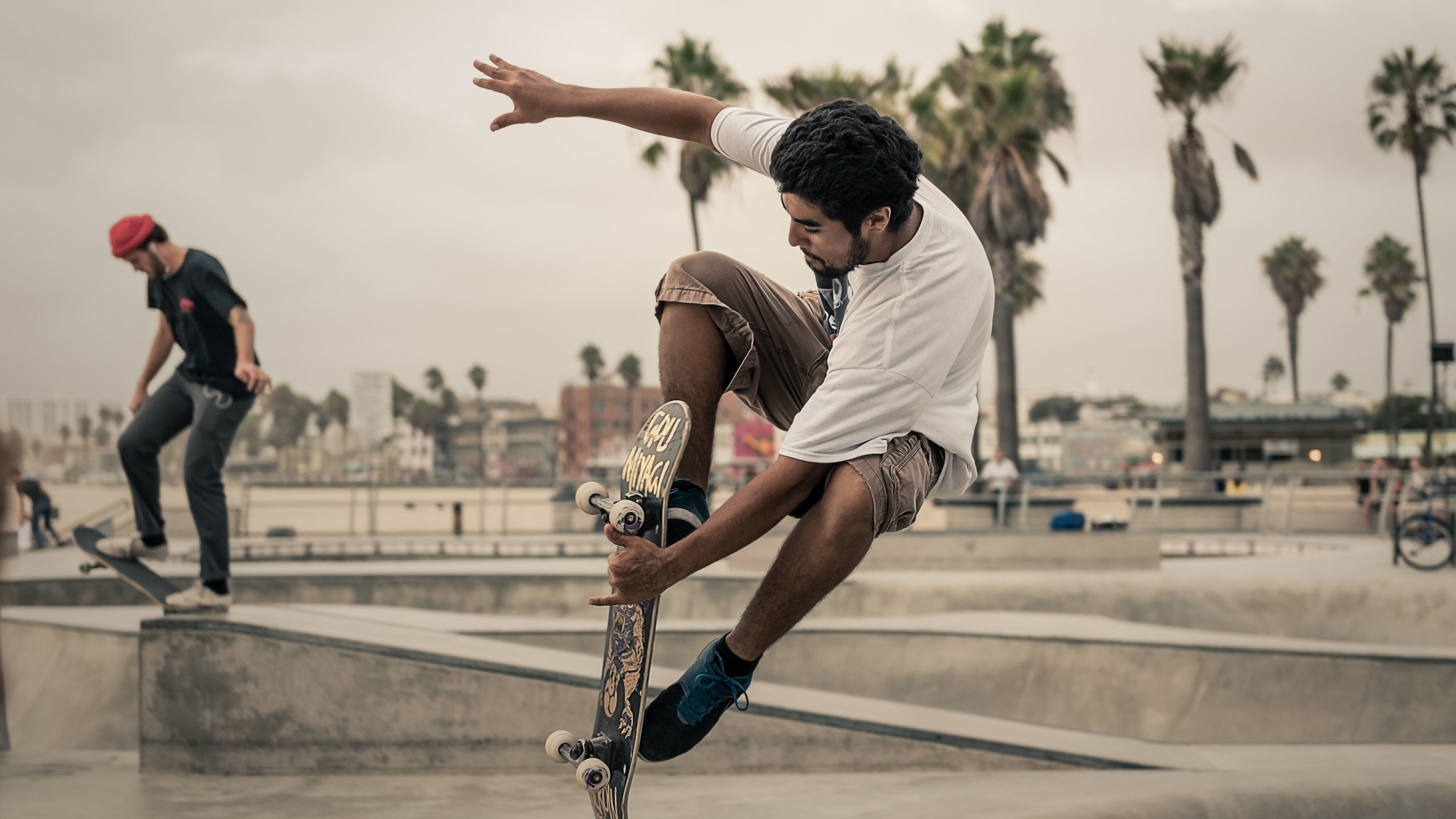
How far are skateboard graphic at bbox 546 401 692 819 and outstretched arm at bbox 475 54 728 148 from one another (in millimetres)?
868

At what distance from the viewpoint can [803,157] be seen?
87.3 inches

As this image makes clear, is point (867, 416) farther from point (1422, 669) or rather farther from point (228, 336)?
point (1422, 669)

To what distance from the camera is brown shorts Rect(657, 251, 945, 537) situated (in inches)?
91.6

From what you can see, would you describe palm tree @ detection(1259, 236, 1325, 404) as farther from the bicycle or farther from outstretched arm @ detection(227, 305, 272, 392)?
outstretched arm @ detection(227, 305, 272, 392)

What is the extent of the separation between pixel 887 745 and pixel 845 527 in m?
3.04

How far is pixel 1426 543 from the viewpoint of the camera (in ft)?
38.0

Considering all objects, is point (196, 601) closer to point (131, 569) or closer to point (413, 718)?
point (131, 569)

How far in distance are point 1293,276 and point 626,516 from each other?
5851cm

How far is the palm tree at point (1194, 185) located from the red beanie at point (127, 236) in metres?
24.7

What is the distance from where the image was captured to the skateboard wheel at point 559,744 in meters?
2.59

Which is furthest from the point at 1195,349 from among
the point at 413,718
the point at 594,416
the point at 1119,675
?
the point at 594,416

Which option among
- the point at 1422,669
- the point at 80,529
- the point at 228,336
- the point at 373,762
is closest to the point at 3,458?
the point at 80,529

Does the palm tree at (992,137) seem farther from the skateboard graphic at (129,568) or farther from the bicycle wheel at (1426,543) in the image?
the skateboard graphic at (129,568)

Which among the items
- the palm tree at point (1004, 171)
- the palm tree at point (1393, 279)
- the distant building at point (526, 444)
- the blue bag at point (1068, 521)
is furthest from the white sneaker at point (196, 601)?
the distant building at point (526, 444)
